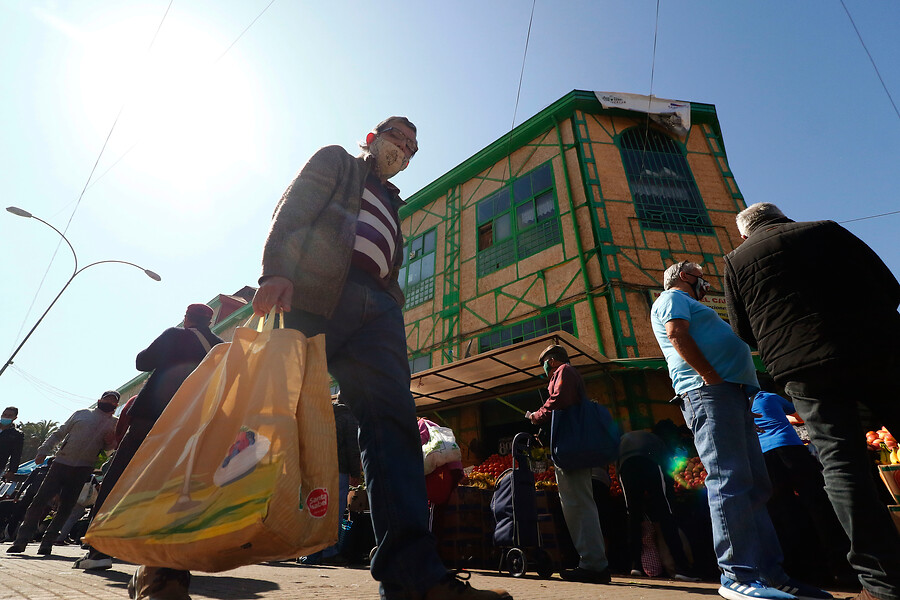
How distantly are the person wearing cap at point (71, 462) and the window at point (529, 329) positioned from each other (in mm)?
7400

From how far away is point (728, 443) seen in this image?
2.28m

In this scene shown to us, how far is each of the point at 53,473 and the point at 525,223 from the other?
1067cm

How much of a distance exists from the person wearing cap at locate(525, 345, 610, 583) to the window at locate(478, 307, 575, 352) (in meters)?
6.33

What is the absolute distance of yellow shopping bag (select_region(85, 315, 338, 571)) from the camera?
44.9 inches

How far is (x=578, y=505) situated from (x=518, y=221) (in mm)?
9854

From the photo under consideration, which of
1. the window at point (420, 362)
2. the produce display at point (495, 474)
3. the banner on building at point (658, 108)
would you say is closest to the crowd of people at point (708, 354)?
the produce display at point (495, 474)

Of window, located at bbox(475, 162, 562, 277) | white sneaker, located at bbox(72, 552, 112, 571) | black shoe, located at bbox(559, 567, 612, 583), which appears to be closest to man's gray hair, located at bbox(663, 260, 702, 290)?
black shoe, located at bbox(559, 567, 612, 583)

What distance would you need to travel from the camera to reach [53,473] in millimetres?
5016

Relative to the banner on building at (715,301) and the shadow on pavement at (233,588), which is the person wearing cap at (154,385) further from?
the banner on building at (715,301)

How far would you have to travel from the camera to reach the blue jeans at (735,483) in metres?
2.12

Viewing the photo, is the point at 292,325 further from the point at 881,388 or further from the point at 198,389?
the point at 881,388

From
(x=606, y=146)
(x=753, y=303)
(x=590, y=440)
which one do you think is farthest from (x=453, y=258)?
(x=753, y=303)

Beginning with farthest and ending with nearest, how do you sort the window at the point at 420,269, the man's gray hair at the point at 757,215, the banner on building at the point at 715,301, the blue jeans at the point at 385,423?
the window at the point at 420,269 → the banner on building at the point at 715,301 → the man's gray hair at the point at 757,215 → the blue jeans at the point at 385,423

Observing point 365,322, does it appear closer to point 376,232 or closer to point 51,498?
point 376,232
